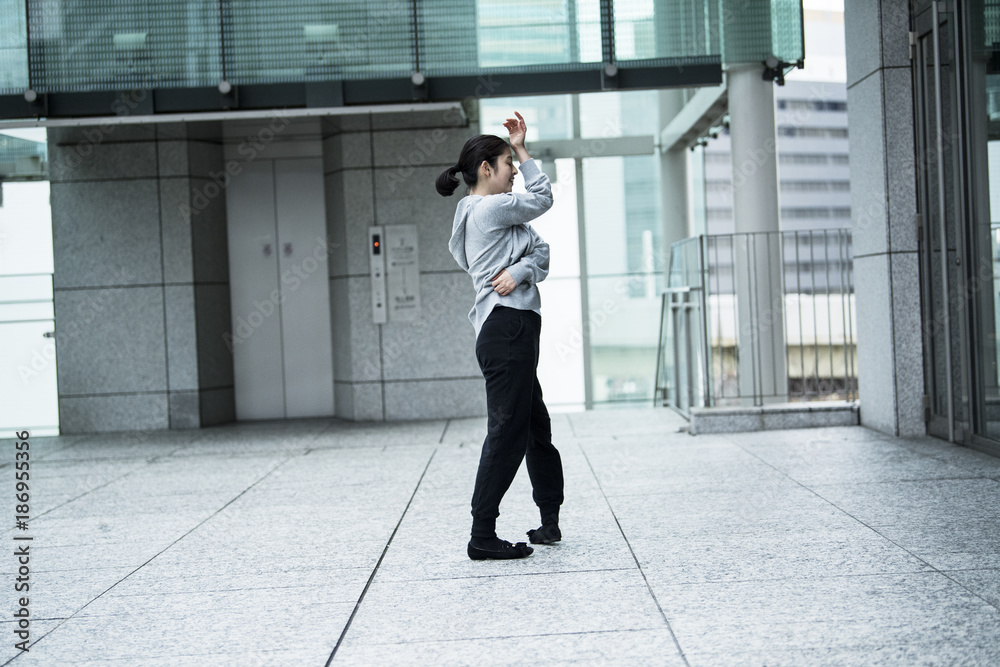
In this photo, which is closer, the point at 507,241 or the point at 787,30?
the point at 507,241

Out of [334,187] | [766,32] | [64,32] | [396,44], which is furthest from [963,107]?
[64,32]

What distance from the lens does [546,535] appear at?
4.46 m

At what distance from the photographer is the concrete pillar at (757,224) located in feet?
32.1

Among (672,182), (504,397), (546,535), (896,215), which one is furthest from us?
(672,182)

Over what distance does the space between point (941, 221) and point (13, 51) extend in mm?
7978

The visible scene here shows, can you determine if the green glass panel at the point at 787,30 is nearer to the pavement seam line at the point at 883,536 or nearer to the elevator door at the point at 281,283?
the pavement seam line at the point at 883,536

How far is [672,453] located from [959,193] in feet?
9.02

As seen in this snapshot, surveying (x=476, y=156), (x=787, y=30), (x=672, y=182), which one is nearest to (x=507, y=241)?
(x=476, y=156)

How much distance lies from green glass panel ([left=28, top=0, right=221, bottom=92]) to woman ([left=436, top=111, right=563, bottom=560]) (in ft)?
16.7

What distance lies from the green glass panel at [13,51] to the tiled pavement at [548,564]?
372 centimetres

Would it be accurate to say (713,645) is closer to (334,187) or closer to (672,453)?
(672,453)

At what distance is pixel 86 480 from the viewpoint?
7238mm

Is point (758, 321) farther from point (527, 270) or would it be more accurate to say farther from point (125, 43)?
point (125, 43)

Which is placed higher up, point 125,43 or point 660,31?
point 125,43
